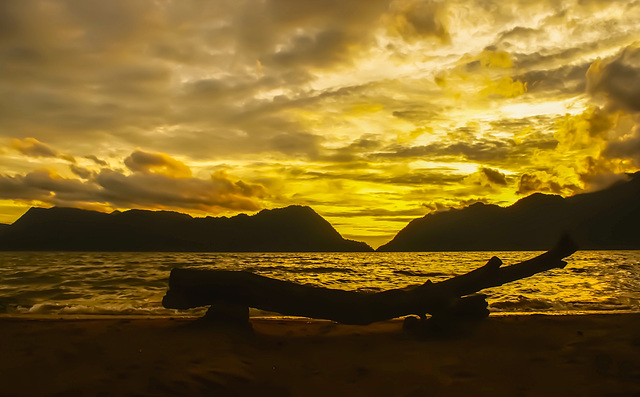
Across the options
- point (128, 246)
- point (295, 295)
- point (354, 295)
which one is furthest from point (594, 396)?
point (128, 246)

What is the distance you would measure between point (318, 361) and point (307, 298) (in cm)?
146

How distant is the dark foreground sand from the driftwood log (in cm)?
48

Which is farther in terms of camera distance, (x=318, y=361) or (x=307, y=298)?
(x=307, y=298)

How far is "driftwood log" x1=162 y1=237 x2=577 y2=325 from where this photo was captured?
23.3 feet

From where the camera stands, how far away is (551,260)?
8312 millimetres

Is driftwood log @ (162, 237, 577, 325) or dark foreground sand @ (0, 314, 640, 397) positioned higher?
driftwood log @ (162, 237, 577, 325)

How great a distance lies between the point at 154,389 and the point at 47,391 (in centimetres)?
117

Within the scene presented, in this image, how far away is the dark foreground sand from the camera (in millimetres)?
4559

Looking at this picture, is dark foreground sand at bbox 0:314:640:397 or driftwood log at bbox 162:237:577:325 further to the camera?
driftwood log at bbox 162:237:577:325

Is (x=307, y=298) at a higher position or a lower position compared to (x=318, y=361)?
higher

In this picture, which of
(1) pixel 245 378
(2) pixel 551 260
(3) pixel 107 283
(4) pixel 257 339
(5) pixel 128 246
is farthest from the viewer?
(5) pixel 128 246

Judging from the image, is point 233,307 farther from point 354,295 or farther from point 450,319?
point 450,319

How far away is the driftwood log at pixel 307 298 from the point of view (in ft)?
23.3

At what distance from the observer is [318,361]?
5.77 meters
